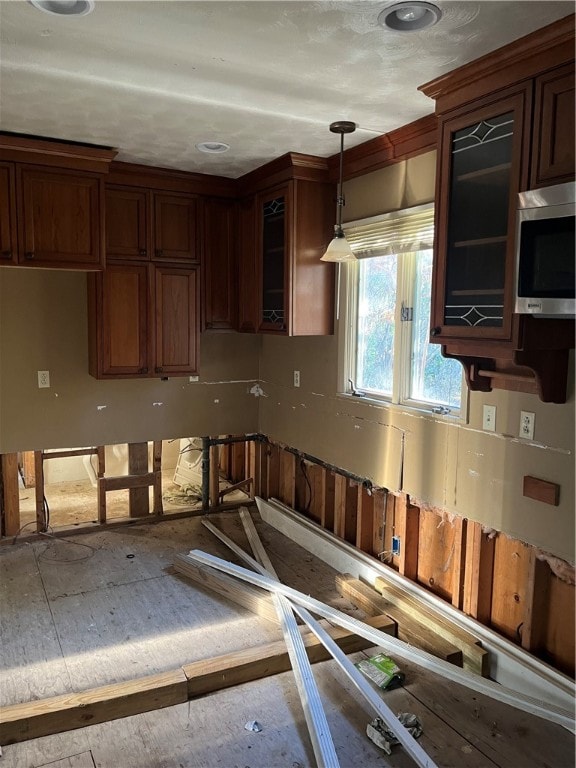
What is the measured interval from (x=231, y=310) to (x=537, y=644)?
2799mm

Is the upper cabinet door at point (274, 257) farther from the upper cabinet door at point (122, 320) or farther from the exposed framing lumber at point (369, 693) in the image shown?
the exposed framing lumber at point (369, 693)

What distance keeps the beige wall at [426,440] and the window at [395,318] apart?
3.9 inches

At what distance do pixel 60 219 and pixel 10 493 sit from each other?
72.4 inches

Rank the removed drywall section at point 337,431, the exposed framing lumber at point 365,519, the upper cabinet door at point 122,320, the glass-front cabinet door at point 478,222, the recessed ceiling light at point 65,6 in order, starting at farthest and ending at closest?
the upper cabinet door at point 122,320 → the exposed framing lumber at point 365,519 → the removed drywall section at point 337,431 → the glass-front cabinet door at point 478,222 → the recessed ceiling light at point 65,6

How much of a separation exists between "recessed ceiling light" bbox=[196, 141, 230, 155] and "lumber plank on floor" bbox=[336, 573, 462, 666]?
253 centimetres

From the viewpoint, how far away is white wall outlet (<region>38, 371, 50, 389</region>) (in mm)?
3861

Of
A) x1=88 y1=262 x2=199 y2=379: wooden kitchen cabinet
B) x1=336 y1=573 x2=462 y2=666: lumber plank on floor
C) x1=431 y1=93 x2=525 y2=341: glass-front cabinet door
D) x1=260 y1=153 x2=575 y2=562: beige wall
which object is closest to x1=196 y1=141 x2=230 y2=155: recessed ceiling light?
x1=260 y1=153 x2=575 y2=562: beige wall

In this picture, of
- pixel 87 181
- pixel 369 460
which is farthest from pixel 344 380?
pixel 87 181

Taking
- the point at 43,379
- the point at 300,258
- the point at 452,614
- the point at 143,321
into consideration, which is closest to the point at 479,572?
the point at 452,614

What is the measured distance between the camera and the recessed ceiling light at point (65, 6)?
1.69 meters

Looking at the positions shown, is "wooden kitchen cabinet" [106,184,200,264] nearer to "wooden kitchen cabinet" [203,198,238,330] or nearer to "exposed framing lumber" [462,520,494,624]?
"wooden kitchen cabinet" [203,198,238,330]

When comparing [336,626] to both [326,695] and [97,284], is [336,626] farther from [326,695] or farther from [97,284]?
[97,284]

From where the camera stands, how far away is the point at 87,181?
11.1 ft

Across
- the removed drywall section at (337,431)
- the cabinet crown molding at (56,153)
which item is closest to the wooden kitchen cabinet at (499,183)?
the removed drywall section at (337,431)
